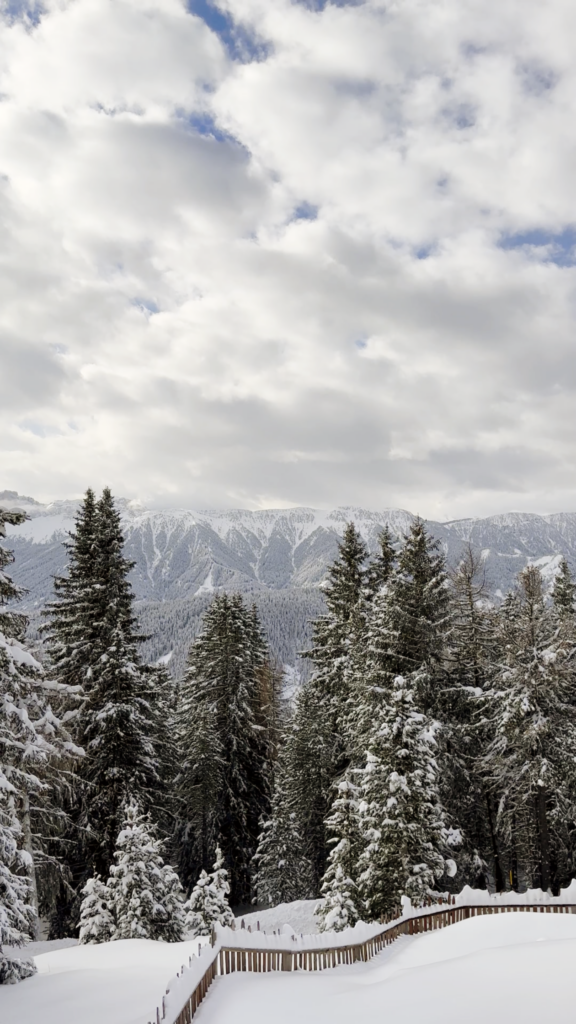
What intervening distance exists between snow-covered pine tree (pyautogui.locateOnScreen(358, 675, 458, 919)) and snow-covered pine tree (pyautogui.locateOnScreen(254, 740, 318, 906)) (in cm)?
1350

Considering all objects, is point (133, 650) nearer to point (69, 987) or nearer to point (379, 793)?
point (379, 793)

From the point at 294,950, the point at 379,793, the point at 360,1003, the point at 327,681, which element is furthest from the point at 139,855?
the point at 327,681

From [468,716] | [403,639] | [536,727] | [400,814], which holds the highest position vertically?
[403,639]

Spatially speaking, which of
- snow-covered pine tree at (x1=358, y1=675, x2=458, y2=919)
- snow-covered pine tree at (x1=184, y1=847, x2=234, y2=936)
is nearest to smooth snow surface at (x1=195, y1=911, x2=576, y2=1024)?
snow-covered pine tree at (x1=358, y1=675, x2=458, y2=919)

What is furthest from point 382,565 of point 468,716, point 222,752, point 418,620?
point 222,752

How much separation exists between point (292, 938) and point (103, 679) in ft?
37.1

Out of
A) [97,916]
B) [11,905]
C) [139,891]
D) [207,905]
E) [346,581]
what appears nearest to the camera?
[11,905]

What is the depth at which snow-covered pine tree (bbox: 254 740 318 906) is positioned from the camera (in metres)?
33.7

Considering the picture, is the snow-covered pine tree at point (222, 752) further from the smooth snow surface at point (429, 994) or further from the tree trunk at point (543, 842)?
the smooth snow surface at point (429, 994)

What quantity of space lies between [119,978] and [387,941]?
23.4 feet

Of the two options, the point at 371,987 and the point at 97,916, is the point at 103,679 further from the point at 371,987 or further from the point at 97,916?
the point at 371,987

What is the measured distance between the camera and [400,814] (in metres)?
20.0

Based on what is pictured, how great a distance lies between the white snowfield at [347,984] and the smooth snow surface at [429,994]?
2 centimetres

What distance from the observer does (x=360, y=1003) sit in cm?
958
